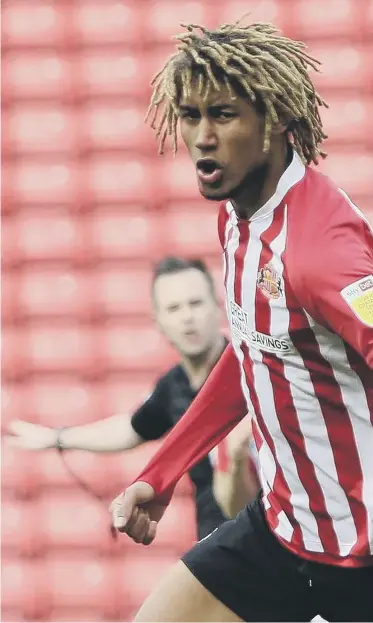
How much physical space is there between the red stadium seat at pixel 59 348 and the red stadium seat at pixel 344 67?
42.2 inches

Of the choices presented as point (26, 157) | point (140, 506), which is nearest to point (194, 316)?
point (140, 506)

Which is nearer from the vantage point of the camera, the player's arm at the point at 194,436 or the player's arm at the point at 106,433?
the player's arm at the point at 194,436

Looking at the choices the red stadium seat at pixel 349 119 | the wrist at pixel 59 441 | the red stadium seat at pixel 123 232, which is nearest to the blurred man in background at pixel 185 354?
the wrist at pixel 59 441

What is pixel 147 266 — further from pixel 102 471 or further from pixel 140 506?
pixel 140 506

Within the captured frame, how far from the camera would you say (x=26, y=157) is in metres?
3.84

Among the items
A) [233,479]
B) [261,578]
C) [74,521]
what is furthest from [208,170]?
[74,521]

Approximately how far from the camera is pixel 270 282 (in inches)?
61.4

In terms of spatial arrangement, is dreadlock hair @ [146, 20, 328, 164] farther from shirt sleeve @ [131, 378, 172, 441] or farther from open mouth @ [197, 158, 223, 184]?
shirt sleeve @ [131, 378, 172, 441]

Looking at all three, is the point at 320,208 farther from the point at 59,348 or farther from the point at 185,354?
the point at 59,348

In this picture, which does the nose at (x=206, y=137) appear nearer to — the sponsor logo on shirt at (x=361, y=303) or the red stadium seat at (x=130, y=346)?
the sponsor logo on shirt at (x=361, y=303)

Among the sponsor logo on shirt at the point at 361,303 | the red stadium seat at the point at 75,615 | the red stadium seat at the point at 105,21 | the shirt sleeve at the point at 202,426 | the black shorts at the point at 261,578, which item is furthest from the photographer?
the red stadium seat at the point at 105,21

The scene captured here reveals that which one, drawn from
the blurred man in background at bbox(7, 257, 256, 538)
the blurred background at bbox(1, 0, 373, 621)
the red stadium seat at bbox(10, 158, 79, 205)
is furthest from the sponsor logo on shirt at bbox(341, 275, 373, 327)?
the red stadium seat at bbox(10, 158, 79, 205)

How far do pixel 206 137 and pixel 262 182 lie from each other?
0.10 metres

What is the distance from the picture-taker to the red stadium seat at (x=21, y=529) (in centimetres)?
347
